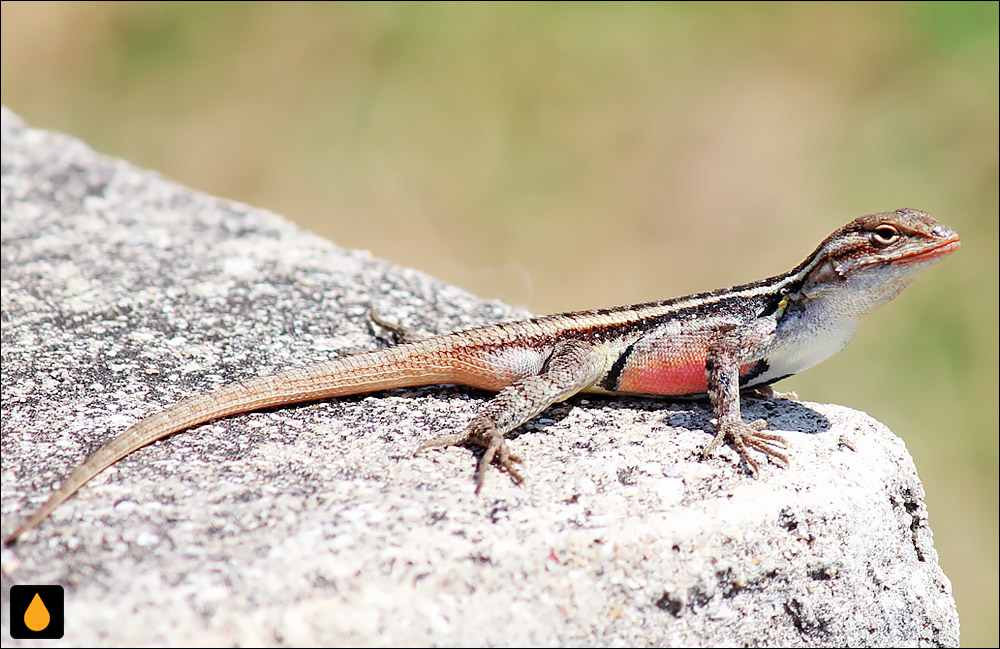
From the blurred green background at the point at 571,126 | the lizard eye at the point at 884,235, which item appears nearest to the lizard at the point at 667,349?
the lizard eye at the point at 884,235

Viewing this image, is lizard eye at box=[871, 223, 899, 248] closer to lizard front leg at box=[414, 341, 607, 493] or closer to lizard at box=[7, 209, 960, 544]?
lizard at box=[7, 209, 960, 544]

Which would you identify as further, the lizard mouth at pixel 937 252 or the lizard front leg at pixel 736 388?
the lizard mouth at pixel 937 252

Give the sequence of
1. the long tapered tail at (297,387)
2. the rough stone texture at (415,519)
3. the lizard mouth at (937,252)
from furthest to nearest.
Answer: the lizard mouth at (937,252) < the long tapered tail at (297,387) < the rough stone texture at (415,519)

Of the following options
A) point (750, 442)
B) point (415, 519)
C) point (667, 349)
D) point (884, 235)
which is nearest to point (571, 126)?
point (667, 349)

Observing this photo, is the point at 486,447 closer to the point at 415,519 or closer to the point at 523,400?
the point at 523,400

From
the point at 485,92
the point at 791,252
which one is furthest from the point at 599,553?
the point at 485,92

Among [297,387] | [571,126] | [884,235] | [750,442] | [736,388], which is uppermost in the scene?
[571,126]

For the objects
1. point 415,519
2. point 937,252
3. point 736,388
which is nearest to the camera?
point 415,519

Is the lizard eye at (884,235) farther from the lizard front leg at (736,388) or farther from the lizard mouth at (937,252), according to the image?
the lizard front leg at (736,388)
